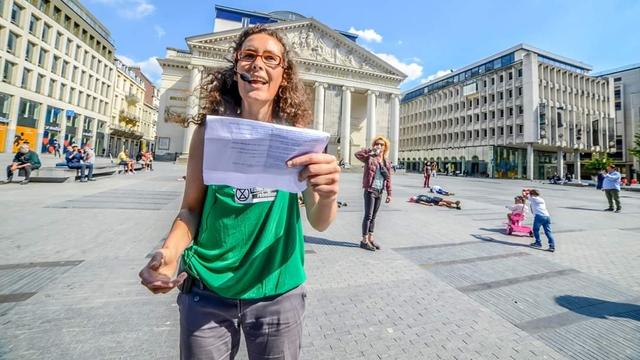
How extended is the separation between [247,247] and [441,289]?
316 cm

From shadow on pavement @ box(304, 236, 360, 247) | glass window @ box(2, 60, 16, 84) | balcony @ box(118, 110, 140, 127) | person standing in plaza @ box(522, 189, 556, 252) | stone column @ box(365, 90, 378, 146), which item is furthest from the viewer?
balcony @ box(118, 110, 140, 127)

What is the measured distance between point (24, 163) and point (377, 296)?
15.2 m

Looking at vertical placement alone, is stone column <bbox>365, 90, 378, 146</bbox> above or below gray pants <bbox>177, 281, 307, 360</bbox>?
above

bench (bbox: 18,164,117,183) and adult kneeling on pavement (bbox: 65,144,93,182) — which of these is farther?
adult kneeling on pavement (bbox: 65,144,93,182)

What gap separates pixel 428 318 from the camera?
281cm

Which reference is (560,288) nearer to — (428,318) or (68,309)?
(428,318)

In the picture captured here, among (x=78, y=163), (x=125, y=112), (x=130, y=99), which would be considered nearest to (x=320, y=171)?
(x=78, y=163)

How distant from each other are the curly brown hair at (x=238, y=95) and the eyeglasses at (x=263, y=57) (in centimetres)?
14

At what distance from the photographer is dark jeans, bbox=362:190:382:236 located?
5215 millimetres

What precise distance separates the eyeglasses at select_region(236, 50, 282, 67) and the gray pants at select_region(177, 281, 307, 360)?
1.11 metres

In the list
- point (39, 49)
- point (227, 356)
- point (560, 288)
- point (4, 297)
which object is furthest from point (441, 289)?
point (39, 49)

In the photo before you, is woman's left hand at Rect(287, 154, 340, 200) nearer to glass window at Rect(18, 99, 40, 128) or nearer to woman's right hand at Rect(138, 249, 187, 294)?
woman's right hand at Rect(138, 249, 187, 294)

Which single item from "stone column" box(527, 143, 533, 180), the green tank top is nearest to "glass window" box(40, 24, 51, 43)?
the green tank top

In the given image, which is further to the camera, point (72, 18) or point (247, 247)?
point (72, 18)
